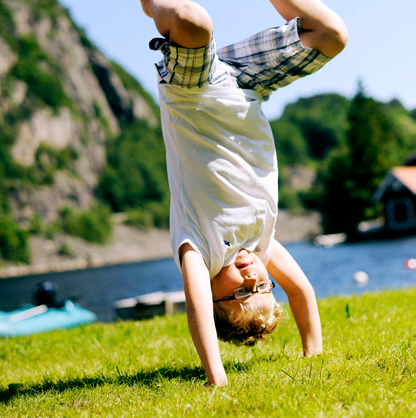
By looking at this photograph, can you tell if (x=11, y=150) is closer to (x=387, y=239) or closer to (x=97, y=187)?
(x=97, y=187)

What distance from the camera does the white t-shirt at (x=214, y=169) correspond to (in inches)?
113

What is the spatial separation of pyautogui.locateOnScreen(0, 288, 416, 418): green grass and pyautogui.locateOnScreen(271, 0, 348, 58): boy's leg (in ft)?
5.48

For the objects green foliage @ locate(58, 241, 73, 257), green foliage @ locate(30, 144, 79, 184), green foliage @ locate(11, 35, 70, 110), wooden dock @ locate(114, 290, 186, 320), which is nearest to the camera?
wooden dock @ locate(114, 290, 186, 320)

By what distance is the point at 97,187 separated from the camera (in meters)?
103

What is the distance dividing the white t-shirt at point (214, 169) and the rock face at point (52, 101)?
83.8 meters

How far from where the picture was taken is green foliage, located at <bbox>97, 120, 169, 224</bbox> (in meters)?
106

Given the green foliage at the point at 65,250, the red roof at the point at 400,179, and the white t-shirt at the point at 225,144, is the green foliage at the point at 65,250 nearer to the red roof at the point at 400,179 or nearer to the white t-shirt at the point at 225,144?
the red roof at the point at 400,179

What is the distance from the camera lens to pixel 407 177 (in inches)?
1859

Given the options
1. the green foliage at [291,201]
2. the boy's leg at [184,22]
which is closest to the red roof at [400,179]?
the boy's leg at [184,22]

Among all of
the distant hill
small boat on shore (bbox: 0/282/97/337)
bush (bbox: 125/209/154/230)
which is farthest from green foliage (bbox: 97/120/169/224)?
small boat on shore (bbox: 0/282/97/337)

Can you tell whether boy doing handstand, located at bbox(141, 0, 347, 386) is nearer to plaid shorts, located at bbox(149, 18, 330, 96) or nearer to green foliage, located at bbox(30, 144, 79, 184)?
plaid shorts, located at bbox(149, 18, 330, 96)

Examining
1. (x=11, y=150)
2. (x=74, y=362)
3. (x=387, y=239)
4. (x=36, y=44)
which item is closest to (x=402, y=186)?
(x=387, y=239)

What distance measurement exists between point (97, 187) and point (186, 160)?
335ft

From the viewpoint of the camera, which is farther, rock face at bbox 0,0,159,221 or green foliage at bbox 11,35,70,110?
green foliage at bbox 11,35,70,110
